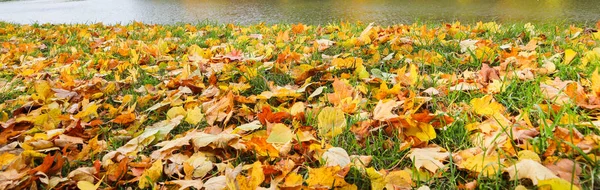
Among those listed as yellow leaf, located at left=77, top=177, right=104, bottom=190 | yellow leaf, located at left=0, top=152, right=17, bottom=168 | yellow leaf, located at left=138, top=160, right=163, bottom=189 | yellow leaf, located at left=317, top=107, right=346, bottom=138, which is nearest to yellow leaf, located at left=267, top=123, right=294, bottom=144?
yellow leaf, located at left=317, top=107, right=346, bottom=138

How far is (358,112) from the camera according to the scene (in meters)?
1.39

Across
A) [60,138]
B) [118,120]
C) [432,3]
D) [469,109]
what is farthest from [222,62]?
[432,3]

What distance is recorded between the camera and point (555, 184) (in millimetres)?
813

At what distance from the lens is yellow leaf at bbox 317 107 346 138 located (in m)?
1.28

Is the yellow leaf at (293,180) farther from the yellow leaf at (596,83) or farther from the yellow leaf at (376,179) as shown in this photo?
the yellow leaf at (596,83)

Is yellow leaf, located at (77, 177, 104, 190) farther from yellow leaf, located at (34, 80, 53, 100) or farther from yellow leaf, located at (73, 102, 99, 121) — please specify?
yellow leaf, located at (34, 80, 53, 100)

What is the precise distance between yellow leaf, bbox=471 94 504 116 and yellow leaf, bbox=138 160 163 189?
104 centimetres

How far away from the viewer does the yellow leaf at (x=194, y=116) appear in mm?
1472

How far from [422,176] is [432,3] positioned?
380 inches

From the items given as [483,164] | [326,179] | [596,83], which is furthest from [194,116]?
[596,83]

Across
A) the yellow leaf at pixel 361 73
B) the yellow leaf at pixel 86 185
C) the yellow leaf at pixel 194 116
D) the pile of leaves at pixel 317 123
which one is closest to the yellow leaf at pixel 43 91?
the pile of leaves at pixel 317 123

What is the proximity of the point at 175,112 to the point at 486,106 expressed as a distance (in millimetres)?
1152

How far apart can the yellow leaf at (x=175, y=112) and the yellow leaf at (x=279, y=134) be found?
502 millimetres

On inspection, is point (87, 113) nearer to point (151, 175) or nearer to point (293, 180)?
point (151, 175)
